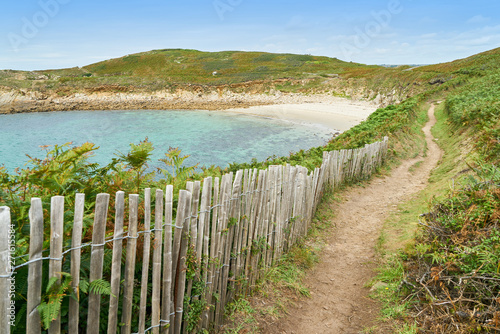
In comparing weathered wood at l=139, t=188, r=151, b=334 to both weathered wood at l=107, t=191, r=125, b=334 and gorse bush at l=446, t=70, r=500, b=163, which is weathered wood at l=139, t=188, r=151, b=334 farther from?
gorse bush at l=446, t=70, r=500, b=163

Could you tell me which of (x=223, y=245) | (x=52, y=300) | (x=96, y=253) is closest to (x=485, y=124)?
(x=223, y=245)

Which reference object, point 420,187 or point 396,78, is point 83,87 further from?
point 420,187

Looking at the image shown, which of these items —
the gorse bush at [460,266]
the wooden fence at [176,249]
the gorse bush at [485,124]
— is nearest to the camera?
the wooden fence at [176,249]

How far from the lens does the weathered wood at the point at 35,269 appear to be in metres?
1.78

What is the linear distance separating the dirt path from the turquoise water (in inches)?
444

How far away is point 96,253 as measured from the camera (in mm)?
2158

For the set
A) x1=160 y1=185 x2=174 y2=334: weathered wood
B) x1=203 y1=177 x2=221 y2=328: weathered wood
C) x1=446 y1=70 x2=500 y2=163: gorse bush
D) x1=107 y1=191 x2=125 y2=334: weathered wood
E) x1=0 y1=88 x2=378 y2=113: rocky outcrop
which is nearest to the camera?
x1=107 y1=191 x2=125 y2=334: weathered wood

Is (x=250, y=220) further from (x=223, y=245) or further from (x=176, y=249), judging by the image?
(x=176, y=249)

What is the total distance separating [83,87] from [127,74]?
799 inches

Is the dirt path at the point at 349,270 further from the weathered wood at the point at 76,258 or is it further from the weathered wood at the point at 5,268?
the weathered wood at the point at 5,268

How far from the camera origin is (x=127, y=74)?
77125mm

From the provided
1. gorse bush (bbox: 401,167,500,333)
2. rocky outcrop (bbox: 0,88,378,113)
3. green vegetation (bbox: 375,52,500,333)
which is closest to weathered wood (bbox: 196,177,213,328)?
green vegetation (bbox: 375,52,500,333)

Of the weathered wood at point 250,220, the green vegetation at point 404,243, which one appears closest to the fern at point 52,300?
the green vegetation at point 404,243

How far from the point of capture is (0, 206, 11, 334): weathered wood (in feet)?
5.37
